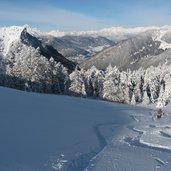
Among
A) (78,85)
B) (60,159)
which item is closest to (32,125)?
(60,159)

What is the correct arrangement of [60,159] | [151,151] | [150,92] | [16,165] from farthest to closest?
1. [150,92]
2. [151,151]
3. [60,159]
4. [16,165]

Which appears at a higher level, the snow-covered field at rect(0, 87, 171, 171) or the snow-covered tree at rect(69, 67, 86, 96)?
the snow-covered tree at rect(69, 67, 86, 96)

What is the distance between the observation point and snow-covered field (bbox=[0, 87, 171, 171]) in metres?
17.0

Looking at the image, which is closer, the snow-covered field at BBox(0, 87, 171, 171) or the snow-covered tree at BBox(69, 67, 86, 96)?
the snow-covered field at BBox(0, 87, 171, 171)

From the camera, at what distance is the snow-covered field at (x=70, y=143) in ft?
55.7

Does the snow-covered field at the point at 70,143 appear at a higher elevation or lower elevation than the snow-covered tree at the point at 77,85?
lower

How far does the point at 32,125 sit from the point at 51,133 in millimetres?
1335

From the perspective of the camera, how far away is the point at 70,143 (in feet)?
68.6

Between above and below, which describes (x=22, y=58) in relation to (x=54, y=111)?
above

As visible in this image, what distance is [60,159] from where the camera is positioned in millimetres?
17562

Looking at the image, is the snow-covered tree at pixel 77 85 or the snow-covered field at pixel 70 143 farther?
the snow-covered tree at pixel 77 85

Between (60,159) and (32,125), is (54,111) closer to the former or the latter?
(32,125)

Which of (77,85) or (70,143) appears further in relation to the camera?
(77,85)

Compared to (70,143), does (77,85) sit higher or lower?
higher
